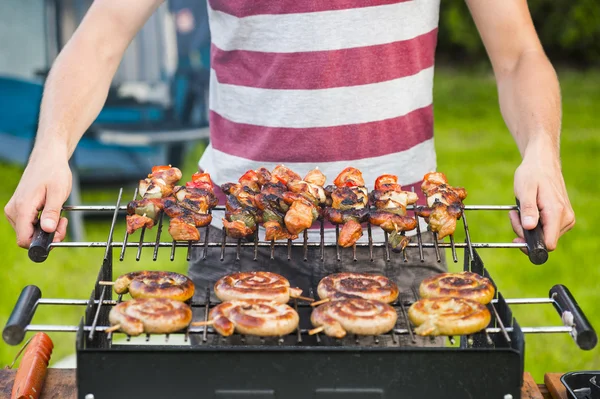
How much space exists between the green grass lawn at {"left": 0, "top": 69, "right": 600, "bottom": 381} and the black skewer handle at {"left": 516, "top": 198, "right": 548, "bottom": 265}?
328 cm

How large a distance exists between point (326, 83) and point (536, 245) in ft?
3.79

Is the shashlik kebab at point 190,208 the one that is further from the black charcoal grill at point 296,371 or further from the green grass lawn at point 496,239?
the green grass lawn at point 496,239

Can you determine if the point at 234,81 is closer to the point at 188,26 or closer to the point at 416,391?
the point at 416,391

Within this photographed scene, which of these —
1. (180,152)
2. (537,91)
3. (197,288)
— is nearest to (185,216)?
(197,288)

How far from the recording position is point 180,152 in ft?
29.0

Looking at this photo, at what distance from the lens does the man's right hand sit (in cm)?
265

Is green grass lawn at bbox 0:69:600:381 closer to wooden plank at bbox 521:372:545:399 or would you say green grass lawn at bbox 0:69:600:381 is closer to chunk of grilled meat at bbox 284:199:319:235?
wooden plank at bbox 521:372:545:399

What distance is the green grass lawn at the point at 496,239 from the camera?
633 centimetres

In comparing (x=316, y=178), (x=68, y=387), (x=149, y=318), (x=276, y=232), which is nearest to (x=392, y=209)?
(x=316, y=178)

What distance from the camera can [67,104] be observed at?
309 centimetres

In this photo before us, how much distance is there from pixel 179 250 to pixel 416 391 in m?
A: 6.05

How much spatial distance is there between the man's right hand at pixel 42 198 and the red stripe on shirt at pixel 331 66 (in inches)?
37.4

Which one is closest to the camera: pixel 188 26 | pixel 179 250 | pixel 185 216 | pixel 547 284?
pixel 185 216

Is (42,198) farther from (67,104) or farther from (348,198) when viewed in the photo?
(348,198)
